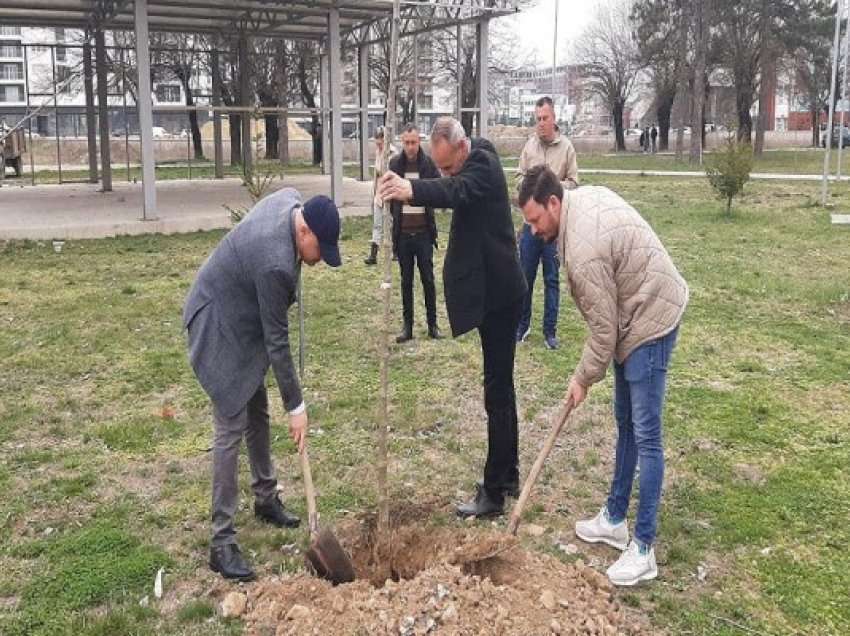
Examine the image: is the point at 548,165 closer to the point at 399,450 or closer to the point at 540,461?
the point at 399,450

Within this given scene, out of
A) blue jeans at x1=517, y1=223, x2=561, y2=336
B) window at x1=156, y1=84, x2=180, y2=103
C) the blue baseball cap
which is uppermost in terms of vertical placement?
window at x1=156, y1=84, x2=180, y2=103

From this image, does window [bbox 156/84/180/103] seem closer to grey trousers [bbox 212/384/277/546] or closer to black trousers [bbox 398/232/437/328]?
black trousers [bbox 398/232/437/328]

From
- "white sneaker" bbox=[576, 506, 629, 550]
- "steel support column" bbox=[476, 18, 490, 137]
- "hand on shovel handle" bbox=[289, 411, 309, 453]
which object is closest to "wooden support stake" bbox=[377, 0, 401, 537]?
"hand on shovel handle" bbox=[289, 411, 309, 453]

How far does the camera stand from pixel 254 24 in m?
19.6

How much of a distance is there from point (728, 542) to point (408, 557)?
153 centimetres

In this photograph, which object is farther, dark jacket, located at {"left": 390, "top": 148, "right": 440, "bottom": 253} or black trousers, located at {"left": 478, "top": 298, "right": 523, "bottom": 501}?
dark jacket, located at {"left": 390, "top": 148, "right": 440, "bottom": 253}

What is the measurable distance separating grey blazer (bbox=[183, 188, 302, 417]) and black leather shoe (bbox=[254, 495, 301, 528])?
71 centimetres

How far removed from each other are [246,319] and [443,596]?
1.39 metres

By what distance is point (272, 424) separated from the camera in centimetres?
558

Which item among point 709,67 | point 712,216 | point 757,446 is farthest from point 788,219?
point 709,67

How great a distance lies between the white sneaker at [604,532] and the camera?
4.06 meters

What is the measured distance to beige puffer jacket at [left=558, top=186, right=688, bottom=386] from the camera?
11.3ft

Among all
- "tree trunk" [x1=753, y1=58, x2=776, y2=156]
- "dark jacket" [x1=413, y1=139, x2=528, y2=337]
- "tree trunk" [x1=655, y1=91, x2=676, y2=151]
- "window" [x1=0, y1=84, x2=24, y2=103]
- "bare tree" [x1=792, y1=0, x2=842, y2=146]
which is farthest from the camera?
"window" [x1=0, y1=84, x2=24, y2=103]

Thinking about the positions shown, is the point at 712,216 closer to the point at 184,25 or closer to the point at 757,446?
the point at 757,446
